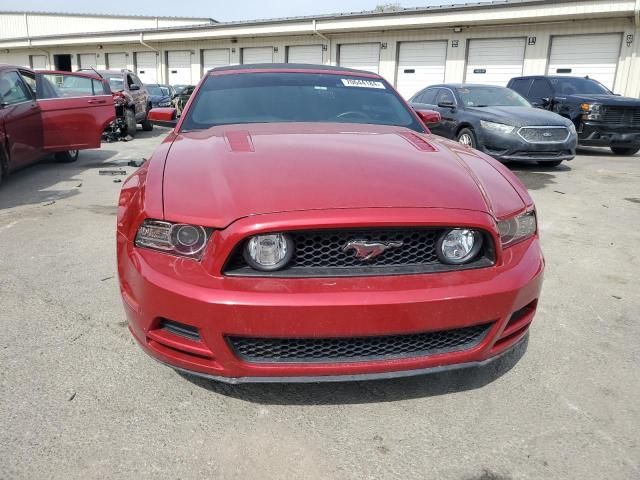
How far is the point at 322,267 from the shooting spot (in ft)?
6.34

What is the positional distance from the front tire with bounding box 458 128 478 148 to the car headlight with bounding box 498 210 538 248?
6768 millimetres

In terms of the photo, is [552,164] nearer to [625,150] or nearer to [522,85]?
[625,150]

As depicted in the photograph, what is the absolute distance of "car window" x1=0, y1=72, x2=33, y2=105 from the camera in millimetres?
6332

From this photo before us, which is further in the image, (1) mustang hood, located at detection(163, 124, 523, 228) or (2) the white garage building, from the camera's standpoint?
(2) the white garage building

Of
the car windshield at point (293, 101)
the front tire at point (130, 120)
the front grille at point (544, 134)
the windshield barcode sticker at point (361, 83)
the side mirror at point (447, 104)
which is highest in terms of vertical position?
the windshield barcode sticker at point (361, 83)

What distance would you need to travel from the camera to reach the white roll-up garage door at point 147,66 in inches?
1176

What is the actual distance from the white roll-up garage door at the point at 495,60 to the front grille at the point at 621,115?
27.0 feet

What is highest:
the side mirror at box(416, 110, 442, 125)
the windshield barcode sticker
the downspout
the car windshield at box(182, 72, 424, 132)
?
the downspout

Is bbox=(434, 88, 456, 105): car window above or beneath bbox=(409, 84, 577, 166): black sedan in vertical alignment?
above

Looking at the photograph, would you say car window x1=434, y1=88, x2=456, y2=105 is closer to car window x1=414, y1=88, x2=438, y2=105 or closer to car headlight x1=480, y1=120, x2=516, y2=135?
car window x1=414, y1=88, x2=438, y2=105

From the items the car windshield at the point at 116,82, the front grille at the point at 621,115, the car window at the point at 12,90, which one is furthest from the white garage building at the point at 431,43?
the car window at the point at 12,90

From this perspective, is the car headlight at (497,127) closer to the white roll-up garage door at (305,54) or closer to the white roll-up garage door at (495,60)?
the white roll-up garage door at (495,60)

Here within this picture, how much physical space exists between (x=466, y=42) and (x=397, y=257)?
1925cm

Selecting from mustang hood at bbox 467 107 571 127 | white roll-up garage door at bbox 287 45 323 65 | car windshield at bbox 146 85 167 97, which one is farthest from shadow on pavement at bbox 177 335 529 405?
white roll-up garage door at bbox 287 45 323 65
